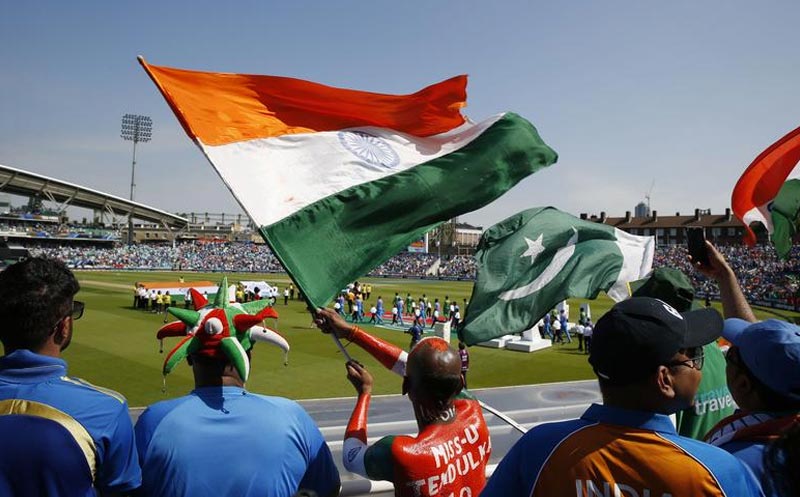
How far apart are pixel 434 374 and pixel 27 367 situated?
70.3 inches

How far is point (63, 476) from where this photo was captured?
2.03m

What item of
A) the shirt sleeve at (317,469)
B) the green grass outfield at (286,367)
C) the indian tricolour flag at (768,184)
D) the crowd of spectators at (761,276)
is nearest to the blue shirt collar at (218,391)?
→ the shirt sleeve at (317,469)

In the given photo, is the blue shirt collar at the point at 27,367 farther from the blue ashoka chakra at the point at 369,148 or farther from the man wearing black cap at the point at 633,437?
the blue ashoka chakra at the point at 369,148

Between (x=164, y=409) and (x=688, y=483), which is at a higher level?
(x=688, y=483)

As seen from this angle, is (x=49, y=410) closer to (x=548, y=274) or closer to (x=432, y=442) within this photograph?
(x=432, y=442)

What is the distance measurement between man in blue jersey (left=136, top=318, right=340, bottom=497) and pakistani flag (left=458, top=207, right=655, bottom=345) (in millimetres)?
3413

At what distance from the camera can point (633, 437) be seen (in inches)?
67.8

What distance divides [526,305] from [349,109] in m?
3.05

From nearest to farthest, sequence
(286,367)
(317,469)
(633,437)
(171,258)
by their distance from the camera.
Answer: (633,437)
(317,469)
(286,367)
(171,258)

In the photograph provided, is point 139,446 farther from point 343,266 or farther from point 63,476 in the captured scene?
point 343,266

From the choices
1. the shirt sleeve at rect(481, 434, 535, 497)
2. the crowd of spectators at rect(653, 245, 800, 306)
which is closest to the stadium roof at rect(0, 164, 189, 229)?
the crowd of spectators at rect(653, 245, 800, 306)

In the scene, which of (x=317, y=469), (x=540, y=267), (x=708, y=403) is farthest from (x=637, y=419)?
(x=540, y=267)

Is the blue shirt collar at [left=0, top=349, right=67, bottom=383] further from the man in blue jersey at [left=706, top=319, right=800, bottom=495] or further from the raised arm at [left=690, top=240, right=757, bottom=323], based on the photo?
the raised arm at [left=690, top=240, right=757, bottom=323]

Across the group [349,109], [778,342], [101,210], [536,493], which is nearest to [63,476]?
[536,493]
